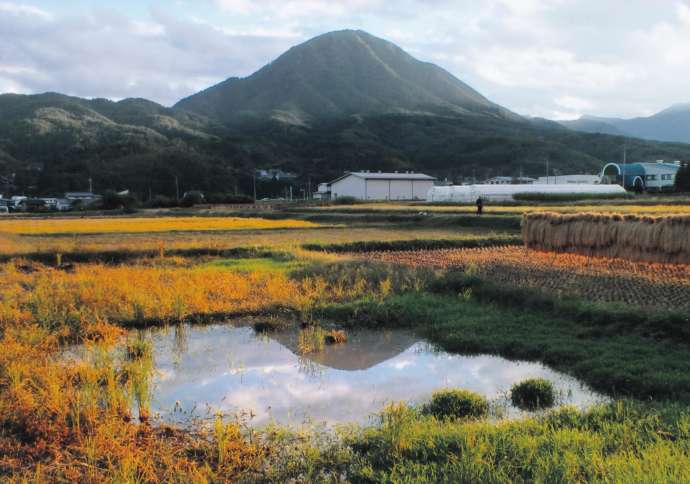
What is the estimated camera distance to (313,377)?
7.23m

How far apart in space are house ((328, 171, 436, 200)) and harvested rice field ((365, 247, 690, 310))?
57.0 m

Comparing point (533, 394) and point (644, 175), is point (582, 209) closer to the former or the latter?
point (533, 394)

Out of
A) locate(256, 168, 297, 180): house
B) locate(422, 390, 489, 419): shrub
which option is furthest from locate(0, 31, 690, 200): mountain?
locate(422, 390, 489, 419): shrub

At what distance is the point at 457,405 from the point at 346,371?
1.98 metres

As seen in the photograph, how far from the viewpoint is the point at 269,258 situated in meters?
18.0

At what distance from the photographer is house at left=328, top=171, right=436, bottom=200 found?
7712cm

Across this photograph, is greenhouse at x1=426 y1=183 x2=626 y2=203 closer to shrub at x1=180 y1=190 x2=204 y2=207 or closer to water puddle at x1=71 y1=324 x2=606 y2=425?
shrub at x1=180 y1=190 x2=204 y2=207

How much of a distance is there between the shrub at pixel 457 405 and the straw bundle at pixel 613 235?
10.6 meters

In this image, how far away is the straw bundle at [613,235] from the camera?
14.1m

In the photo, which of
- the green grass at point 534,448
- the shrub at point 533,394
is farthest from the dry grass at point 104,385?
the shrub at point 533,394

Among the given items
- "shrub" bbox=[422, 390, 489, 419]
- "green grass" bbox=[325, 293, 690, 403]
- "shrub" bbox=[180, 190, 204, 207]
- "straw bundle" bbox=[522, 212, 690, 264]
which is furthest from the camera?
"shrub" bbox=[180, 190, 204, 207]

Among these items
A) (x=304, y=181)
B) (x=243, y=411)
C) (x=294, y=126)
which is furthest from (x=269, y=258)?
(x=294, y=126)

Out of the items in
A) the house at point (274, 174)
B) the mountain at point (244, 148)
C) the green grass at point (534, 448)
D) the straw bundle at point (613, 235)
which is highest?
the mountain at point (244, 148)

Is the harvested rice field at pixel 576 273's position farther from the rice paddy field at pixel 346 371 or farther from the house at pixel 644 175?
the house at pixel 644 175
